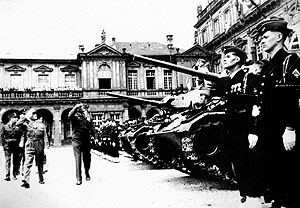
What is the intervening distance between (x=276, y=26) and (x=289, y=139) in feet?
2.20

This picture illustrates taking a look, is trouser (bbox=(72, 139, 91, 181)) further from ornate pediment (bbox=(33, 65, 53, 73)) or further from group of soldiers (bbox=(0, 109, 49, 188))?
ornate pediment (bbox=(33, 65, 53, 73))

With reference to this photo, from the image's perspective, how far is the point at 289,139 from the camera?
2.27 m

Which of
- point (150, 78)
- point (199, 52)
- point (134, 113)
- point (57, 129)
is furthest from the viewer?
point (134, 113)

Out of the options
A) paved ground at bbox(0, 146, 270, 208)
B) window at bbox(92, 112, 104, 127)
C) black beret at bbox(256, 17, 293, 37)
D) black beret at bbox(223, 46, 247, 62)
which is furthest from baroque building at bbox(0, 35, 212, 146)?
black beret at bbox(256, 17, 293, 37)

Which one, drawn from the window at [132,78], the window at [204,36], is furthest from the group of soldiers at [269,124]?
the window at [132,78]

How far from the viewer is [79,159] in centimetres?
446

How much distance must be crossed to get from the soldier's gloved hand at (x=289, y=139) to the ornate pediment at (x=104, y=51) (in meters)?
1.88

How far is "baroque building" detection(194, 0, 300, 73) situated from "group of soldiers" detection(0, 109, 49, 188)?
2034mm

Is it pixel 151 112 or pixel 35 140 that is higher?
pixel 151 112

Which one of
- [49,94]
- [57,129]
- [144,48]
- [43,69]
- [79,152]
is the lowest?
[79,152]

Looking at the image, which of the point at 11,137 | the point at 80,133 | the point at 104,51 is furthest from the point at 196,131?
the point at 11,137

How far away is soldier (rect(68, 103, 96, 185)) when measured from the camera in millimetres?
4363

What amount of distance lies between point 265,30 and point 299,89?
0.42 meters

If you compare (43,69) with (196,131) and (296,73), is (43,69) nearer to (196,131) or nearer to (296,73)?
(196,131)
